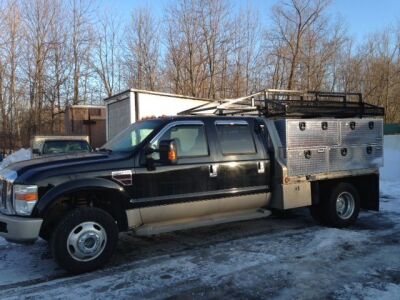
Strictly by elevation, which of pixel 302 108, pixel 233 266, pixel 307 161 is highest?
pixel 302 108

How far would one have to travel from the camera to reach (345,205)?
820cm

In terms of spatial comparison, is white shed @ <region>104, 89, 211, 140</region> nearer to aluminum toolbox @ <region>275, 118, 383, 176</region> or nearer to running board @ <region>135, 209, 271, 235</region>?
aluminum toolbox @ <region>275, 118, 383, 176</region>

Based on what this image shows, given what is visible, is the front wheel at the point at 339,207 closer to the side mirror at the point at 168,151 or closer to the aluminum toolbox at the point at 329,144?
the aluminum toolbox at the point at 329,144

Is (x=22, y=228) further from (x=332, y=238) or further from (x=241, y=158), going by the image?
(x=332, y=238)

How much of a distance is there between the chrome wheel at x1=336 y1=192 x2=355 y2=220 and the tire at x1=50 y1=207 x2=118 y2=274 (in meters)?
4.39

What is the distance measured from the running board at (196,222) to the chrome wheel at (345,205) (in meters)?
1.71

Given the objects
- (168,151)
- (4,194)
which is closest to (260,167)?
(168,151)

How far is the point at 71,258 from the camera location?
5.35m

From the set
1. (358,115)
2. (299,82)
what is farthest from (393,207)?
(299,82)

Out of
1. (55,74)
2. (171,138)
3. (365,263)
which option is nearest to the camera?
(365,263)

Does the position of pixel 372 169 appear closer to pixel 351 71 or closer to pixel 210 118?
pixel 210 118

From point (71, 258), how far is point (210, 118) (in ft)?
9.35

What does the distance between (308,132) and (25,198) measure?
4571 millimetres

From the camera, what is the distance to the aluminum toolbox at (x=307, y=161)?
725 centimetres
